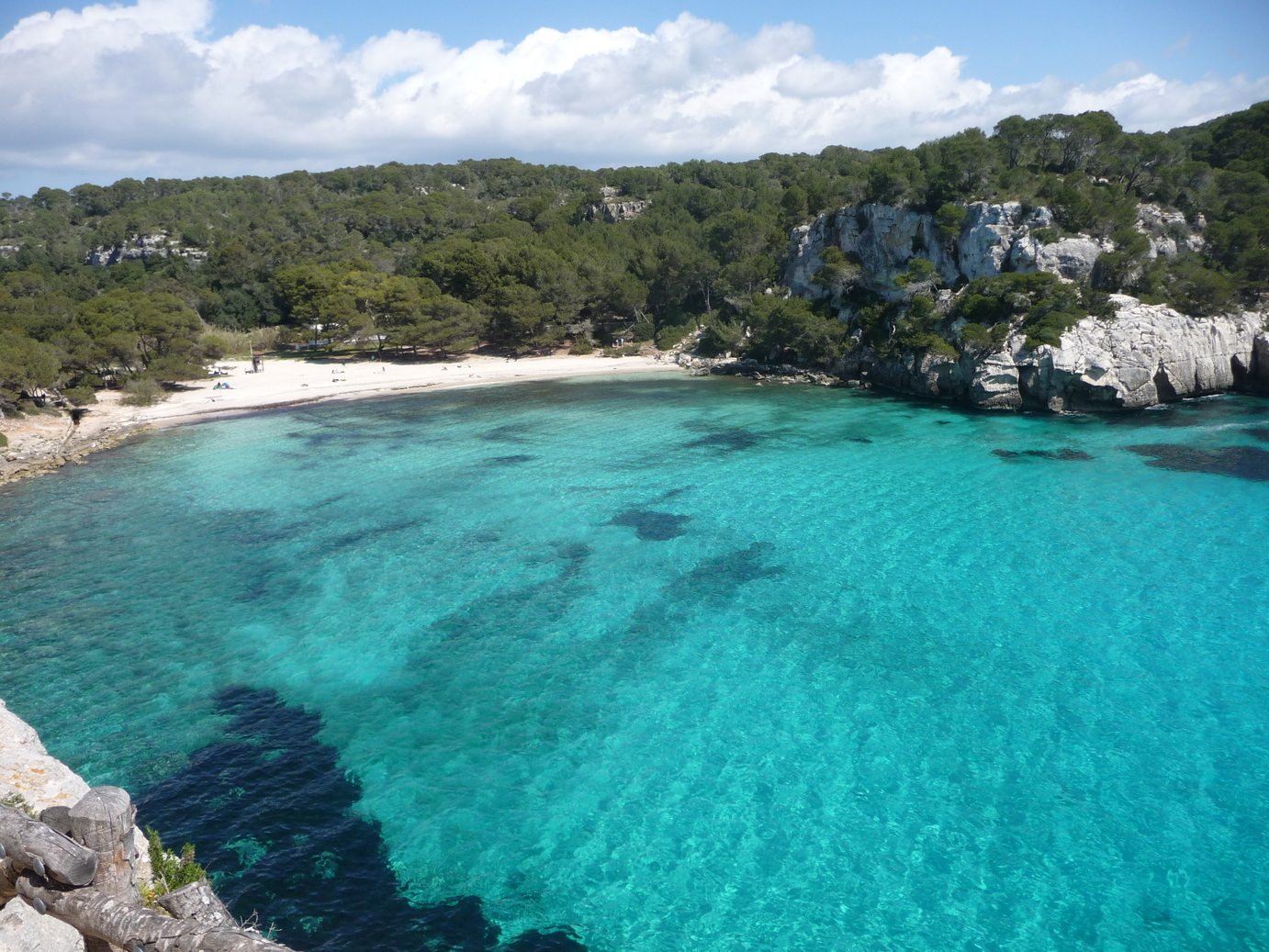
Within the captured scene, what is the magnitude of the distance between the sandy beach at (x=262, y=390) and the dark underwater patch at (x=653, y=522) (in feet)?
89.4

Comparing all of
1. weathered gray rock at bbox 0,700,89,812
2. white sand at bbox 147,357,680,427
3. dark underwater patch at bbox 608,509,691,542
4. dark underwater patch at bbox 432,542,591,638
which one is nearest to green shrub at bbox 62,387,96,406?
white sand at bbox 147,357,680,427

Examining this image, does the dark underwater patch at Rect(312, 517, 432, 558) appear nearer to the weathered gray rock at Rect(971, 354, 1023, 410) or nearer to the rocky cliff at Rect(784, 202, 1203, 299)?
the weathered gray rock at Rect(971, 354, 1023, 410)

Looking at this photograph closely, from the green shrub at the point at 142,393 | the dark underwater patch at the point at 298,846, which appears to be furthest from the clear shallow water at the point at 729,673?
the green shrub at the point at 142,393

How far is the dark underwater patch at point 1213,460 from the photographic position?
26.9 m

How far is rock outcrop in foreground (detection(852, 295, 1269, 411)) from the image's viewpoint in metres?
36.8

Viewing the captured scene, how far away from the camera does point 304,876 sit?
10.3m

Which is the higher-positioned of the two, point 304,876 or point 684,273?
point 684,273

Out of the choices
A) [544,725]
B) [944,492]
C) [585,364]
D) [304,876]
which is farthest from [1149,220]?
[304,876]

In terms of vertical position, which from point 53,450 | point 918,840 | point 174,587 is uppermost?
point 53,450

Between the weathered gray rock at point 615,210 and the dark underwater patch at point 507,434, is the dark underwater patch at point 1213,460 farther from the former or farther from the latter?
the weathered gray rock at point 615,210

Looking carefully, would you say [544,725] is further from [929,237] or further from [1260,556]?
[929,237]

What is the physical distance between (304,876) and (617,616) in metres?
9.29

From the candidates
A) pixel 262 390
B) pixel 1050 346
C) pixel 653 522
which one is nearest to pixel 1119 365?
pixel 1050 346

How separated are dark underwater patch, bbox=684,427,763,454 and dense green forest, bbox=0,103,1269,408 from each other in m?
15.0
